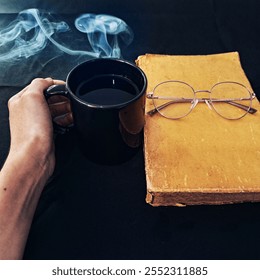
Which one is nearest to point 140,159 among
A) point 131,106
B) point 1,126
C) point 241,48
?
point 131,106

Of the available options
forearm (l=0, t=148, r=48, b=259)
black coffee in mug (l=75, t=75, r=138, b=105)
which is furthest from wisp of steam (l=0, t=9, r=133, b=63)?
forearm (l=0, t=148, r=48, b=259)

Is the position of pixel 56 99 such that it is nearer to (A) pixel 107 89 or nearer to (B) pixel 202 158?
(A) pixel 107 89

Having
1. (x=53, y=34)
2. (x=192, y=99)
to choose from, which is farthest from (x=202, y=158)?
(x=53, y=34)

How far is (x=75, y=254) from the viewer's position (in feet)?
1.71

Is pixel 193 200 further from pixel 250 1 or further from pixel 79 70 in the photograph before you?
pixel 250 1

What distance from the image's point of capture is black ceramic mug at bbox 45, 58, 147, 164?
49 centimetres

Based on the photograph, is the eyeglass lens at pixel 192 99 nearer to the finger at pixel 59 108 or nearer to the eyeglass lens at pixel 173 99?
the eyeglass lens at pixel 173 99

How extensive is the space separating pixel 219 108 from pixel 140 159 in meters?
0.20

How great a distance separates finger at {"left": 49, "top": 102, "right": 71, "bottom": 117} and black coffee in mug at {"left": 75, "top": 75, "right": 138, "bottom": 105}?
0.22ft

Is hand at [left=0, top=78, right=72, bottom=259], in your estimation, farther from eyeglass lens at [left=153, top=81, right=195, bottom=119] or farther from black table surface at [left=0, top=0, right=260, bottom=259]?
eyeglass lens at [left=153, top=81, right=195, bottom=119]

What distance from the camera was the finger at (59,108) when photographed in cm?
61

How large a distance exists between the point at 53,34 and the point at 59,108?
16.1 inches

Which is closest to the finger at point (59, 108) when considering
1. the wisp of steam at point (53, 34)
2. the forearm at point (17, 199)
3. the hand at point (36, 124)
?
the hand at point (36, 124)

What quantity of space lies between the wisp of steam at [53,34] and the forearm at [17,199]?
1.38 feet
